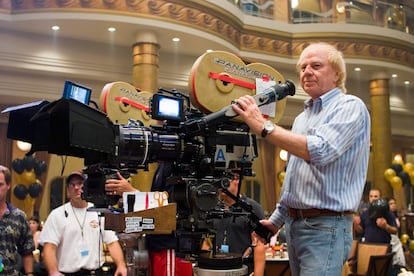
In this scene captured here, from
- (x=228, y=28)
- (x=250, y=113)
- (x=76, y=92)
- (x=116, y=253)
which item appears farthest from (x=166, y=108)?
(x=228, y=28)

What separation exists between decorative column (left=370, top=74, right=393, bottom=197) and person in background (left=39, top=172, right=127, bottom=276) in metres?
8.67

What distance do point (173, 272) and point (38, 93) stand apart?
7.36 m

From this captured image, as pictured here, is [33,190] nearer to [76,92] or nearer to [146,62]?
[146,62]

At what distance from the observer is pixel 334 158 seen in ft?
6.06

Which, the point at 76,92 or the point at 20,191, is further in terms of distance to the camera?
the point at 20,191

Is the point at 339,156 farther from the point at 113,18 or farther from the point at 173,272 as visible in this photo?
the point at 113,18

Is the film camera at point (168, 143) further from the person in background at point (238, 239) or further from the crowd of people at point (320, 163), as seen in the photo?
the person in background at point (238, 239)

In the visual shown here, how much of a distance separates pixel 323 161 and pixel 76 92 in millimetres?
1184

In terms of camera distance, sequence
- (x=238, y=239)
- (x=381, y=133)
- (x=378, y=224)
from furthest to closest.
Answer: (x=381, y=133) < (x=378, y=224) < (x=238, y=239)

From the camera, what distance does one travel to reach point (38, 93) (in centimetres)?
945

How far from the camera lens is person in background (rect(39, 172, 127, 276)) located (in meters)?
3.77

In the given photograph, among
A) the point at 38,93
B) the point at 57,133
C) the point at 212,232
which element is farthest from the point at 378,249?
the point at 38,93

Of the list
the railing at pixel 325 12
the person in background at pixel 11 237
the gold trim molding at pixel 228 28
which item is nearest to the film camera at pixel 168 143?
the person in background at pixel 11 237

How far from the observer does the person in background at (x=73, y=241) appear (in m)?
3.77
